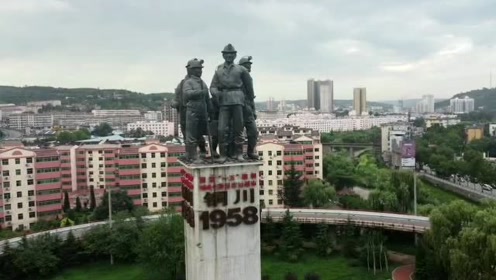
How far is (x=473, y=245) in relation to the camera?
20531 millimetres

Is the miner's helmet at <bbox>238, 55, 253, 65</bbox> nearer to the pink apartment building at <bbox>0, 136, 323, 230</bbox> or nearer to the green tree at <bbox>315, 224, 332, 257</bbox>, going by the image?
the green tree at <bbox>315, 224, 332, 257</bbox>

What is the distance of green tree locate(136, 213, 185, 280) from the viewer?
25719mm

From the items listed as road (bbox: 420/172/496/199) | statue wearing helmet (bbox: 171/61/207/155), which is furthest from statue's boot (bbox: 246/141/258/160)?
road (bbox: 420/172/496/199)

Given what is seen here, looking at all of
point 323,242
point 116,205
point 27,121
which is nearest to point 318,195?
point 323,242

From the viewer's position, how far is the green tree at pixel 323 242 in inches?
1211

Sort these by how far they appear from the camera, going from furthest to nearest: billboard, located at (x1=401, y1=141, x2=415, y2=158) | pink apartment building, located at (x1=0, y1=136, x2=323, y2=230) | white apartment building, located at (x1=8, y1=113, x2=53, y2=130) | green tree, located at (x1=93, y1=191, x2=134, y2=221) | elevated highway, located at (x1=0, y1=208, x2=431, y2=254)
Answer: white apartment building, located at (x1=8, y1=113, x2=53, y2=130) → pink apartment building, located at (x1=0, y1=136, x2=323, y2=230) → green tree, located at (x1=93, y1=191, x2=134, y2=221) → billboard, located at (x1=401, y1=141, x2=415, y2=158) → elevated highway, located at (x1=0, y1=208, x2=431, y2=254)

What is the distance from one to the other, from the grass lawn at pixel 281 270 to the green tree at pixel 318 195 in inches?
482

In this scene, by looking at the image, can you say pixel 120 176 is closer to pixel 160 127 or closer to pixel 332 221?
pixel 332 221

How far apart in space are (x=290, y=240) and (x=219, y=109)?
2004 cm

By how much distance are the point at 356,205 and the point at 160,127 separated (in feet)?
305

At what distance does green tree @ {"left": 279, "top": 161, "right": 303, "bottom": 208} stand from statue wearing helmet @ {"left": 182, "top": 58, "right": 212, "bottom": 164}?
30402 mm

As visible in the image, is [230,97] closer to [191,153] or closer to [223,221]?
[191,153]

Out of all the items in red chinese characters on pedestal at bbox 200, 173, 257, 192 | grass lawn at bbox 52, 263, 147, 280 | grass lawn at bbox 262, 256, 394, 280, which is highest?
red chinese characters on pedestal at bbox 200, 173, 257, 192

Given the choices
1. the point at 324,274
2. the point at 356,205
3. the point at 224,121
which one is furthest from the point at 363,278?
the point at 224,121
